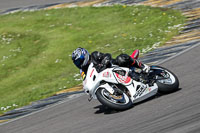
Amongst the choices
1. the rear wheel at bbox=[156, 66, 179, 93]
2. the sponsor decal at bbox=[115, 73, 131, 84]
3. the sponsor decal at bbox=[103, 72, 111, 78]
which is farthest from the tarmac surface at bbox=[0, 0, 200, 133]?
the sponsor decal at bbox=[103, 72, 111, 78]

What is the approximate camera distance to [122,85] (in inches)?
324

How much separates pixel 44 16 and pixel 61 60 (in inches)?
304

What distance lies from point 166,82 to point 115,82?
116 centimetres

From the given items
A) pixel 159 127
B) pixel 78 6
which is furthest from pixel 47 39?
pixel 159 127

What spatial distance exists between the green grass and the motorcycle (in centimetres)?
423

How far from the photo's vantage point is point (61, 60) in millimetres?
16125

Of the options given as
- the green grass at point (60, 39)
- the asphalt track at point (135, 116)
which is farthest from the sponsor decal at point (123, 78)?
the green grass at point (60, 39)

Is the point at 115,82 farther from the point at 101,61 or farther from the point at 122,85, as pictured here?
the point at 101,61

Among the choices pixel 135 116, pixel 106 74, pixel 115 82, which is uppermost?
pixel 106 74

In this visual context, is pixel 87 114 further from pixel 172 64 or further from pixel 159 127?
pixel 172 64

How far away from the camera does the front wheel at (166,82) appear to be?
8273 millimetres

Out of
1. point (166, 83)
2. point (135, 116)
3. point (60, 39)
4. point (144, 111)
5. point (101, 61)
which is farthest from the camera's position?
point (60, 39)

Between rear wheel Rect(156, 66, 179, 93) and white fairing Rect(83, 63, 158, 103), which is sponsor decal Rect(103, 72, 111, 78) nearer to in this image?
white fairing Rect(83, 63, 158, 103)

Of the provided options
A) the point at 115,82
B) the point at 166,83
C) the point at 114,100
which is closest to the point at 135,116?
the point at 114,100
